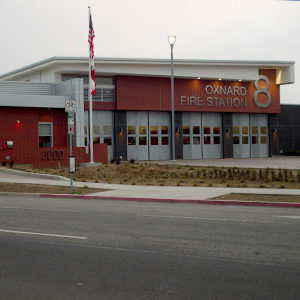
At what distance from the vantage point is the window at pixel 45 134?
36.1 metres

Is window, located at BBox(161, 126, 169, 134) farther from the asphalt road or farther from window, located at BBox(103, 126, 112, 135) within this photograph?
the asphalt road

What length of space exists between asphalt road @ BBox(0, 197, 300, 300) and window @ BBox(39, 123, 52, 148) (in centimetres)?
2319

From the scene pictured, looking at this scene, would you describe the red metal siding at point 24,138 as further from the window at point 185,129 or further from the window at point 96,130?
the window at point 185,129

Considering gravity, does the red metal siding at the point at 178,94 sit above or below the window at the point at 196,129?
above

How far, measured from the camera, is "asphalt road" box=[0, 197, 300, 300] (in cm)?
622

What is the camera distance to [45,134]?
3631 cm

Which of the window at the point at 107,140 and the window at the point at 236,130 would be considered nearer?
the window at the point at 107,140

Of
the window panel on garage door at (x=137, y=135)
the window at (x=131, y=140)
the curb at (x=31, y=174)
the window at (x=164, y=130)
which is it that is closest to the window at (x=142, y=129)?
the window panel on garage door at (x=137, y=135)

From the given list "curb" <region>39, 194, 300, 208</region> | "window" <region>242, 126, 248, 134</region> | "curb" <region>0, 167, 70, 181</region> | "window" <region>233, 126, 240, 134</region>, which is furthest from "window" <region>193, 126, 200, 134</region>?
"curb" <region>39, 194, 300, 208</region>

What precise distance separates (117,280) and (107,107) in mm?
35690

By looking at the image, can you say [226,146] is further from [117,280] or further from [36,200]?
[117,280]

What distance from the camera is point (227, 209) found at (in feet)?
47.0

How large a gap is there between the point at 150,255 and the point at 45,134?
29.5 meters

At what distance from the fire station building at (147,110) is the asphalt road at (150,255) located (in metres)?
20.4
